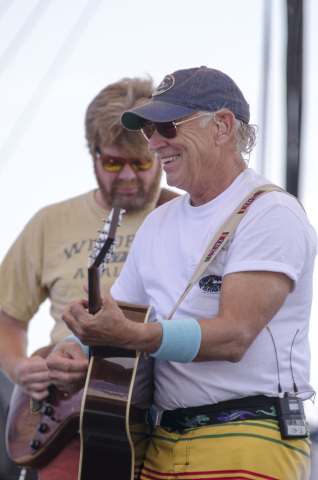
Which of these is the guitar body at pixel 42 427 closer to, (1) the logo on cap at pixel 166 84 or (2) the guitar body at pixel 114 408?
(2) the guitar body at pixel 114 408

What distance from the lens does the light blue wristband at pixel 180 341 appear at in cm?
221

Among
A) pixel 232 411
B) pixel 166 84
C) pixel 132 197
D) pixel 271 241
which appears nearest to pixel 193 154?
pixel 166 84

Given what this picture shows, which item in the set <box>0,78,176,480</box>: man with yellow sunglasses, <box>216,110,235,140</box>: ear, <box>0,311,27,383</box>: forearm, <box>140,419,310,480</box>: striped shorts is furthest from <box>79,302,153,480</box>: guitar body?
<box>0,311,27,383</box>: forearm

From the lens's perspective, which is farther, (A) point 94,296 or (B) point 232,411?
(B) point 232,411

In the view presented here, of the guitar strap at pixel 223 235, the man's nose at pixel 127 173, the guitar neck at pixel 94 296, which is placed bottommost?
the guitar neck at pixel 94 296

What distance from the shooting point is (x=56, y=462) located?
3.10 metres

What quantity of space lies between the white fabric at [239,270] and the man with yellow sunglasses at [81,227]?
111 cm

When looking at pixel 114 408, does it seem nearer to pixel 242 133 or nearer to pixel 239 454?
pixel 239 454

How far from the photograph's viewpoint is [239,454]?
229 centimetres

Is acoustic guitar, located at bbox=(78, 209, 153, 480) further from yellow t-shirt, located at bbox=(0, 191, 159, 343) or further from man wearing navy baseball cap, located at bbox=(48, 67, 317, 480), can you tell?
yellow t-shirt, located at bbox=(0, 191, 159, 343)

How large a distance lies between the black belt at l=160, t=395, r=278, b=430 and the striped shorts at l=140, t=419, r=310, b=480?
0.01 m

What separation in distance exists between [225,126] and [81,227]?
56.2 inches

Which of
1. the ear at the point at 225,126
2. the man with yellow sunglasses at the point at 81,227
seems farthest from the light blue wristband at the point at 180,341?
the man with yellow sunglasses at the point at 81,227

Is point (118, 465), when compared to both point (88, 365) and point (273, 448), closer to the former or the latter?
point (88, 365)
